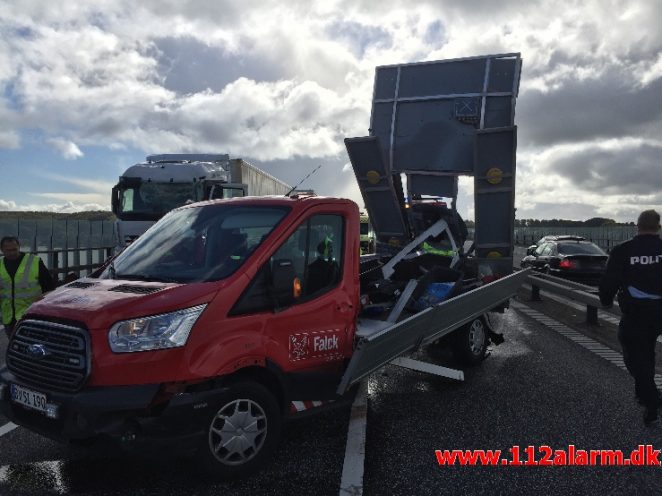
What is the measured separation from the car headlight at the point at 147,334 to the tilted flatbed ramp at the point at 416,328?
4.23ft

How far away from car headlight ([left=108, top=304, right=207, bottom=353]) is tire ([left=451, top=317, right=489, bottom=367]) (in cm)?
395

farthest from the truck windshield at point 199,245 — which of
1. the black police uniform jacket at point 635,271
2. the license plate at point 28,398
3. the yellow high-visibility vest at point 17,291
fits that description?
the black police uniform jacket at point 635,271

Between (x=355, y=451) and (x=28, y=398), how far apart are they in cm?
230

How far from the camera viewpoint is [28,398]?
11.9ft

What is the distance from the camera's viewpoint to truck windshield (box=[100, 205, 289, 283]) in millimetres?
3923

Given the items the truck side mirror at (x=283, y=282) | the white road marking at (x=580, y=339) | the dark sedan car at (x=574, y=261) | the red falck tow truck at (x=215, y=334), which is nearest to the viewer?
the red falck tow truck at (x=215, y=334)

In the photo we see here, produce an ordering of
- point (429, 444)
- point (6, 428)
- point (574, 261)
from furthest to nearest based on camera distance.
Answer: point (574, 261) → point (6, 428) → point (429, 444)

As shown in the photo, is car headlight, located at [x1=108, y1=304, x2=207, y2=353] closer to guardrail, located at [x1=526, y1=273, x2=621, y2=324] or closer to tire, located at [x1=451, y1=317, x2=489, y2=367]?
tire, located at [x1=451, y1=317, x2=489, y2=367]

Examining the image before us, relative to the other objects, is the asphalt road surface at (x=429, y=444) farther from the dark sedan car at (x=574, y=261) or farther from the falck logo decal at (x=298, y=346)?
the dark sedan car at (x=574, y=261)

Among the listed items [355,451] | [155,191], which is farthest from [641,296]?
[155,191]

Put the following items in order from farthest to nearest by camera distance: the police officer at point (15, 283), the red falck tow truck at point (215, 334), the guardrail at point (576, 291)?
the guardrail at point (576, 291) < the police officer at point (15, 283) < the red falck tow truck at point (215, 334)

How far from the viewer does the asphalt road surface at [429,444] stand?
359cm

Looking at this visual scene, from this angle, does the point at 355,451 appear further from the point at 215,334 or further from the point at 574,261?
the point at 574,261

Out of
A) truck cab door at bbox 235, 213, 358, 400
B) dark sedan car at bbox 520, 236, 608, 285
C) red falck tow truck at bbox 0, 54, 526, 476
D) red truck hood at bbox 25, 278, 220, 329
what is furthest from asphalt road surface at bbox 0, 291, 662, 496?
dark sedan car at bbox 520, 236, 608, 285
